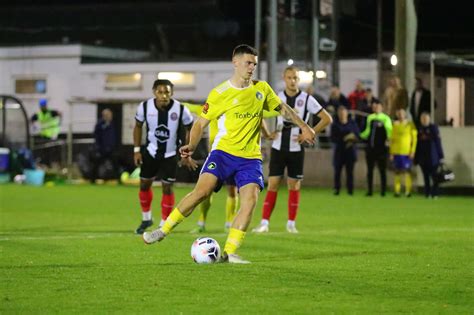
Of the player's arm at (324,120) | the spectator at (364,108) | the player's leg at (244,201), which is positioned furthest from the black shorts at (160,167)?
the spectator at (364,108)

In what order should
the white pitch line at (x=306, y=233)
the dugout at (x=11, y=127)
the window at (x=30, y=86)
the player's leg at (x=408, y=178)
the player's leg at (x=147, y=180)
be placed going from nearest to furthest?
the white pitch line at (x=306, y=233) → the player's leg at (x=147, y=180) → the player's leg at (x=408, y=178) → the dugout at (x=11, y=127) → the window at (x=30, y=86)

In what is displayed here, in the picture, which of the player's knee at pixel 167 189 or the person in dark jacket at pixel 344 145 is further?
the person in dark jacket at pixel 344 145

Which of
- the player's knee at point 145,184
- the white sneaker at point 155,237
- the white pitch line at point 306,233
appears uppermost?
the player's knee at point 145,184

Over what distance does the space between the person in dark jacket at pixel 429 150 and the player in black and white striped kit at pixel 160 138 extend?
38.4 feet

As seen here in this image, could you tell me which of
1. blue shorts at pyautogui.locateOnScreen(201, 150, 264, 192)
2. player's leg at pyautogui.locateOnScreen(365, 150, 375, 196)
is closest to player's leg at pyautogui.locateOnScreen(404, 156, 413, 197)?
player's leg at pyautogui.locateOnScreen(365, 150, 375, 196)

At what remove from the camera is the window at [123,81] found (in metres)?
46.1

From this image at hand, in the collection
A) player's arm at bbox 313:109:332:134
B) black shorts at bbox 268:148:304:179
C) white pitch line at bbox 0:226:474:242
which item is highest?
player's arm at bbox 313:109:332:134

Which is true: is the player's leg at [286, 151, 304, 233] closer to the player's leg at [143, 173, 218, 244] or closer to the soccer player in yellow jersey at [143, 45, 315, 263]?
the soccer player in yellow jersey at [143, 45, 315, 263]

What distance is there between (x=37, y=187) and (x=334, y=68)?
8.89 m

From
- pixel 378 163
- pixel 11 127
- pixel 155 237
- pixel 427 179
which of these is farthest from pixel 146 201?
pixel 11 127

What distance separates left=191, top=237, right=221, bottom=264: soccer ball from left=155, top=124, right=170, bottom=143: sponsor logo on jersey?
→ 537 cm

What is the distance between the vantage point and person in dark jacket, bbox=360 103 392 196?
Answer: 28.4 metres

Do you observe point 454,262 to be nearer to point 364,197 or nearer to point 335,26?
point 364,197

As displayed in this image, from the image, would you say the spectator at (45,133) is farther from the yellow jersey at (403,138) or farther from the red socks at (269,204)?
the red socks at (269,204)
